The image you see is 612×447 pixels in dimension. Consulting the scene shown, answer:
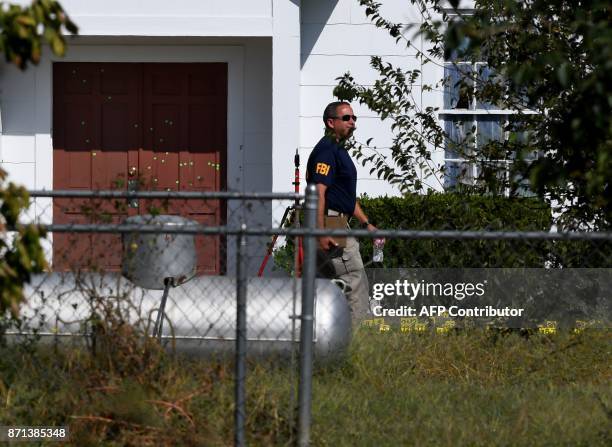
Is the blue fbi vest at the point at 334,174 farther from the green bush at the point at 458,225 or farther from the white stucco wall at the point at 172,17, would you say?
the white stucco wall at the point at 172,17

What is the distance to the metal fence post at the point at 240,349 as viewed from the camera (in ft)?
17.3

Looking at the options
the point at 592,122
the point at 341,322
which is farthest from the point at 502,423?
the point at 592,122

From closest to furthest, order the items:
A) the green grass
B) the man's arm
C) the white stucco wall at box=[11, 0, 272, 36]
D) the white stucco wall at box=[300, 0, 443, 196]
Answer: the green grass → the man's arm → the white stucco wall at box=[11, 0, 272, 36] → the white stucco wall at box=[300, 0, 443, 196]

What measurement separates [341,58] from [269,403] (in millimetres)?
6219

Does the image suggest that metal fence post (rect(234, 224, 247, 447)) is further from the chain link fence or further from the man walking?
the man walking

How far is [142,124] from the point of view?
1182cm

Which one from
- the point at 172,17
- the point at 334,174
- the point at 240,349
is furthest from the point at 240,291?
the point at 172,17

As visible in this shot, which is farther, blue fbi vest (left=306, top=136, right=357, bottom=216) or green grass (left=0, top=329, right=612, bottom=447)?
blue fbi vest (left=306, top=136, right=357, bottom=216)

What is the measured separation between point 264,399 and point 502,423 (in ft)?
4.15

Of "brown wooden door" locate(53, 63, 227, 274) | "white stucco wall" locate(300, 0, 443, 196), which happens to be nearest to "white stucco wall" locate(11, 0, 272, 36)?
"white stucco wall" locate(300, 0, 443, 196)

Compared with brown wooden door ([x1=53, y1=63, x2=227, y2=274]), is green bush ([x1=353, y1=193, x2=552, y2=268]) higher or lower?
lower

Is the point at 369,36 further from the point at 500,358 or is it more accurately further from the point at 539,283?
the point at 500,358

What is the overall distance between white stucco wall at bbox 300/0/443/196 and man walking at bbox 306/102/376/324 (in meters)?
3.11

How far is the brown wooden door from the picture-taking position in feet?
38.6
